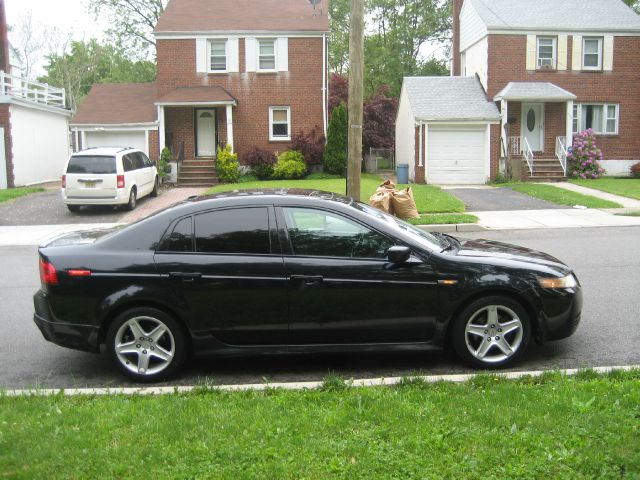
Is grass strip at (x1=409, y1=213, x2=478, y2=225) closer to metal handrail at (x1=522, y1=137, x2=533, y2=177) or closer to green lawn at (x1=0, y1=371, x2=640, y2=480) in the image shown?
green lawn at (x1=0, y1=371, x2=640, y2=480)

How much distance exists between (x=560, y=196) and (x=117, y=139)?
18.8 metres

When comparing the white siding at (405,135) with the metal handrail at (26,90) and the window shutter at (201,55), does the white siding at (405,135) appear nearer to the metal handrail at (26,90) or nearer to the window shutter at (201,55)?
the window shutter at (201,55)

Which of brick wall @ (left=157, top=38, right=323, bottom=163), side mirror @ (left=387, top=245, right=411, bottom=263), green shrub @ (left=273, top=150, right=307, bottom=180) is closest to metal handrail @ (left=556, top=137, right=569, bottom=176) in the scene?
brick wall @ (left=157, top=38, right=323, bottom=163)

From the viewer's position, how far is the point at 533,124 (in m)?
30.7

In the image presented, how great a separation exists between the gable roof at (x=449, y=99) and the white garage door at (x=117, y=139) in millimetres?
11847

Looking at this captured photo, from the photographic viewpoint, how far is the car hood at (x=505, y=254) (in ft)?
19.7

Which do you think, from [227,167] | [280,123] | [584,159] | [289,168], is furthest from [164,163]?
[584,159]

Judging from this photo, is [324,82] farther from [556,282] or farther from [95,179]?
[556,282]

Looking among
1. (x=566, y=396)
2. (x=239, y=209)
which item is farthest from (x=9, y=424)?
(x=566, y=396)

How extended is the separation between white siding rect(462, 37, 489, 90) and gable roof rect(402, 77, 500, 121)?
1.71 feet

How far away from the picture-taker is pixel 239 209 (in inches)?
231

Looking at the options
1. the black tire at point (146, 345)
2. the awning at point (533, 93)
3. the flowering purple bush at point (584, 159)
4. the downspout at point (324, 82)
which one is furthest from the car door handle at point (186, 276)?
the flowering purple bush at point (584, 159)

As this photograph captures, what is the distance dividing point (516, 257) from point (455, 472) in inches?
115

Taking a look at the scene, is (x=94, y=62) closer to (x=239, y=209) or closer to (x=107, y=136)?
(x=107, y=136)
